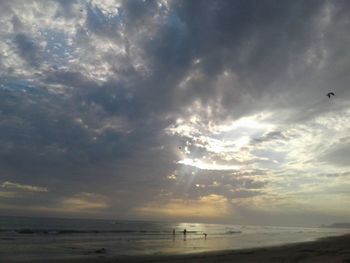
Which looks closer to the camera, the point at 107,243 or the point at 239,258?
the point at 239,258

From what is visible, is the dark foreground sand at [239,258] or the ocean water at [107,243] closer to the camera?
the dark foreground sand at [239,258]

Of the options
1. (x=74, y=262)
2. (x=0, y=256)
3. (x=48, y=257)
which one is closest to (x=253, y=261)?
(x=74, y=262)

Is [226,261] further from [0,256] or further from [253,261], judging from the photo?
[0,256]

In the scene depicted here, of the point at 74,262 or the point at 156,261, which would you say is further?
the point at 156,261

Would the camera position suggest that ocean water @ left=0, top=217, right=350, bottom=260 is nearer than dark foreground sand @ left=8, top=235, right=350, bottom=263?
No

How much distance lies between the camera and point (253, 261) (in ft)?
102

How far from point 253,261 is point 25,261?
1857 cm

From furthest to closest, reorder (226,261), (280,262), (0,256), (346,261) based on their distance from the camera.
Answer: (0,256) < (226,261) < (280,262) < (346,261)

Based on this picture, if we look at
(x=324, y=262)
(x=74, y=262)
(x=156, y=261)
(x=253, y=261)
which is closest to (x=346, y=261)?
(x=324, y=262)

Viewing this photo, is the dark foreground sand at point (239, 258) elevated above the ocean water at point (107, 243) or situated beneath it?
situated beneath

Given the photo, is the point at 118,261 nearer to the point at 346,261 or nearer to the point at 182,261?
the point at 182,261

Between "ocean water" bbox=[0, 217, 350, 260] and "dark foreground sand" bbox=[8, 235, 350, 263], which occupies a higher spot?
"ocean water" bbox=[0, 217, 350, 260]

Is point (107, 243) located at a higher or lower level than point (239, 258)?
higher

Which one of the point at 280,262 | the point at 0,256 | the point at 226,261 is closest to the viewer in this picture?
the point at 280,262
